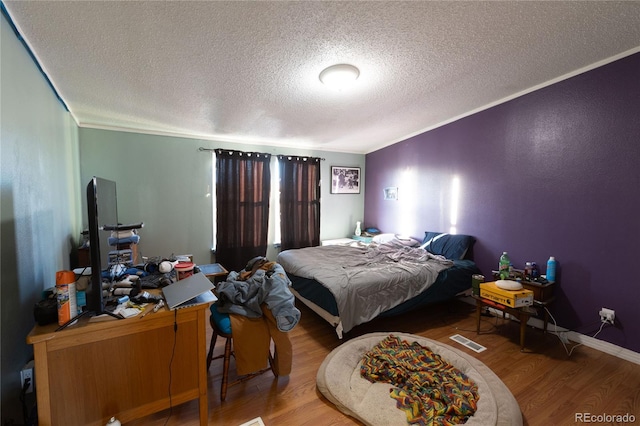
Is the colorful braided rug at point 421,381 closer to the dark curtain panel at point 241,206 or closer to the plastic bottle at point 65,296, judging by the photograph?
the plastic bottle at point 65,296

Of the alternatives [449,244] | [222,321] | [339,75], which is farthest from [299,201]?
[222,321]

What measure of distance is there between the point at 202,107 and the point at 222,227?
1832mm

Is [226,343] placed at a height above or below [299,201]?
below

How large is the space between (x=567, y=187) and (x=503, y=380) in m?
1.90

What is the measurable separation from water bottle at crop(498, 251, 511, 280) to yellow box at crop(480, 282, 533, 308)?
0.89ft

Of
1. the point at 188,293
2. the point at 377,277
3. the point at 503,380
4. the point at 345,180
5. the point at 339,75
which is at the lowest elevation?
the point at 503,380

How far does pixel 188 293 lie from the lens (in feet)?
4.63

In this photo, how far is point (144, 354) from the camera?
4.33 ft

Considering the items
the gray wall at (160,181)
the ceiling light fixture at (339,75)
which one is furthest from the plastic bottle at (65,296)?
the gray wall at (160,181)

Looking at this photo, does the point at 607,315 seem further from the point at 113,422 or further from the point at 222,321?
the point at 113,422

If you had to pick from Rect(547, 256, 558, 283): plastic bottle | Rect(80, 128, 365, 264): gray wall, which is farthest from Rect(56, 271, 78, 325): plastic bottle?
Rect(547, 256, 558, 283): plastic bottle

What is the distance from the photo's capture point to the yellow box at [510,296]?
7.24ft

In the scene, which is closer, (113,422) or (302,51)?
(113,422)

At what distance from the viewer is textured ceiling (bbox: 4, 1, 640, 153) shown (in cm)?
147
